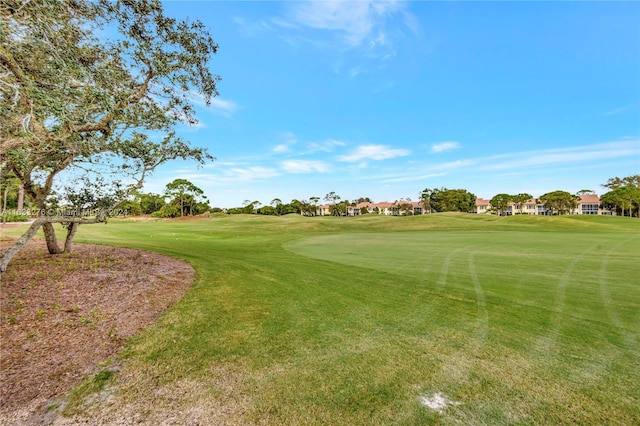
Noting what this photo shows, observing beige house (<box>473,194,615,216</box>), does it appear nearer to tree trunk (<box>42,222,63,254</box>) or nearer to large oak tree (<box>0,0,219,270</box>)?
large oak tree (<box>0,0,219,270</box>)

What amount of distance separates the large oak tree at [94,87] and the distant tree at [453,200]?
357 ft

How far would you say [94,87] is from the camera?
630 centimetres

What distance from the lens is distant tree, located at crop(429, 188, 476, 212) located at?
10631 cm

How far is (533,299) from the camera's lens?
7.03 m

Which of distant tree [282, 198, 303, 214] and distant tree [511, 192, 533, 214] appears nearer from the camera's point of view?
distant tree [282, 198, 303, 214]

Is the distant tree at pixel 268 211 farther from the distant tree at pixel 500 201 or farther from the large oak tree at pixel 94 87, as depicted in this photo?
the large oak tree at pixel 94 87

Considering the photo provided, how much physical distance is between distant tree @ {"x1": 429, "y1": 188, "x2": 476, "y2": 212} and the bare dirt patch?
110736 mm

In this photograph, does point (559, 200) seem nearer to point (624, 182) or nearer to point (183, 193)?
point (624, 182)

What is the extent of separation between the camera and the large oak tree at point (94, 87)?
538cm

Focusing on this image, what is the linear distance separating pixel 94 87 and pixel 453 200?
11406 centimetres

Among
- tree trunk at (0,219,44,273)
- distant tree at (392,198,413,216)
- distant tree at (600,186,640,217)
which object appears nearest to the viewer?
tree trunk at (0,219,44,273)

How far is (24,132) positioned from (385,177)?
78512mm

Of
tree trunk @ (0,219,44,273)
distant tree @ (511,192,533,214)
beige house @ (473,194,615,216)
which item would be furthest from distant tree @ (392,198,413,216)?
tree trunk @ (0,219,44,273)

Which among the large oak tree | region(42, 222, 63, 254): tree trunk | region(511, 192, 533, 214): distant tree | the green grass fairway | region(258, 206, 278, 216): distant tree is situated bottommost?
the green grass fairway
